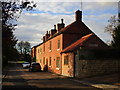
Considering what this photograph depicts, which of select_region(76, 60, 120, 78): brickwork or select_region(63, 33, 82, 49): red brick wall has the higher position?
select_region(63, 33, 82, 49): red brick wall

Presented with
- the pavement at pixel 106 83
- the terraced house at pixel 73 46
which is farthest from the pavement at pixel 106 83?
the terraced house at pixel 73 46

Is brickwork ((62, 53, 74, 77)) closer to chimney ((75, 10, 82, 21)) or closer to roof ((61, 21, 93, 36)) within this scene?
roof ((61, 21, 93, 36))

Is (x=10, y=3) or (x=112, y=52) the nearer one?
(x=10, y=3)

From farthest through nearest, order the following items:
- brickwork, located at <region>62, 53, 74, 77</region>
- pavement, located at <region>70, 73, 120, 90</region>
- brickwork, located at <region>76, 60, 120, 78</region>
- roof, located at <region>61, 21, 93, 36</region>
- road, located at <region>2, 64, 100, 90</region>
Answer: roof, located at <region>61, 21, 93, 36</region> → brickwork, located at <region>62, 53, 74, 77</region> → brickwork, located at <region>76, 60, 120, 78</region> → road, located at <region>2, 64, 100, 90</region> → pavement, located at <region>70, 73, 120, 90</region>

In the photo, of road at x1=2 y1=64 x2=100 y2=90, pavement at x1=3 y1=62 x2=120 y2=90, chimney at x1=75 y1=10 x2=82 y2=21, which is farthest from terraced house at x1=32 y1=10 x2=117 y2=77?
pavement at x1=3 y1=62 x2=120 y2=90

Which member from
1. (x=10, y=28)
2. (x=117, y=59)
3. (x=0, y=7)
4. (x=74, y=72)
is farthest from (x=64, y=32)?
(x=0, y=7)

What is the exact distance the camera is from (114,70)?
2202 cm

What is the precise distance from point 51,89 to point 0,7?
7.06m

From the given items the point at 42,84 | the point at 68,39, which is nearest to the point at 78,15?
the point at 68,39

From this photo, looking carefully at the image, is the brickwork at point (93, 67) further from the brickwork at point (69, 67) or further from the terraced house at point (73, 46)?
the brickwork at point (69, 67)

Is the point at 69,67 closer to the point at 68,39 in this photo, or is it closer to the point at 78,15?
the point at 68,39

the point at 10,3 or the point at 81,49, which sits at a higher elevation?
the point at 10,3

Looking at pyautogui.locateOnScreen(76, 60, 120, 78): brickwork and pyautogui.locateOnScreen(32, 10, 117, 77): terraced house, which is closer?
pyautogui.locateOnScreen(76, 60, 120, 78): brickwork

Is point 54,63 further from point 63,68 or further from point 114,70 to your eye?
point 114,70
